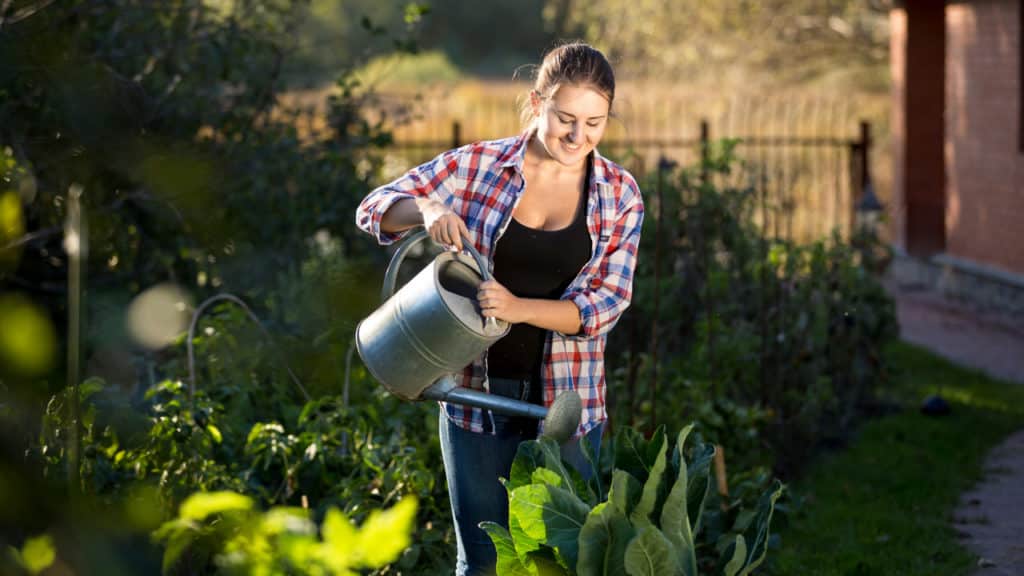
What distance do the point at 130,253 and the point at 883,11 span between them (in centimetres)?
1116

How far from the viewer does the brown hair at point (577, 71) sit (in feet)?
8.11

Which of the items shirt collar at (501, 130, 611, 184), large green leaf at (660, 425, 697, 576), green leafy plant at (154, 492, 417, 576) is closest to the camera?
green leafy plant at (154, 492, 417, 576)

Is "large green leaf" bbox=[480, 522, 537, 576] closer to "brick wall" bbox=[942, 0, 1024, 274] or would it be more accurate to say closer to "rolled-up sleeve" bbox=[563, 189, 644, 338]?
"rolled-up sleeve" bbox=[563, 189, 644, 338]

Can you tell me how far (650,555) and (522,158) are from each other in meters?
0.87

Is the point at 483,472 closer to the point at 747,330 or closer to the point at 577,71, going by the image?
the point at 577,71

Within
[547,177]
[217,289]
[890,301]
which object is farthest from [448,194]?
[890,301]

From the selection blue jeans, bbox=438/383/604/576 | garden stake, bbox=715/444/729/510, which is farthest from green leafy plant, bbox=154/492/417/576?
garden stake, bbox=715/444/729/510

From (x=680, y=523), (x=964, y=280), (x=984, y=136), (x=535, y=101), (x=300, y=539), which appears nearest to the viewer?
(x=300, y=539)

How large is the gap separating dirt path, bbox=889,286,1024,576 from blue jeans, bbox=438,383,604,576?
6.43 ft

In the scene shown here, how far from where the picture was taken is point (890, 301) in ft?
19.4

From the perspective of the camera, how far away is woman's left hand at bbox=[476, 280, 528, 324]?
237cm

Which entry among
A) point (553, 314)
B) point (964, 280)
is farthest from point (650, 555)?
point (964, 280)

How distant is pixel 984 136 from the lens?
894 cm

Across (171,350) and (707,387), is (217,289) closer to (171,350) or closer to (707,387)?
(171,350)
